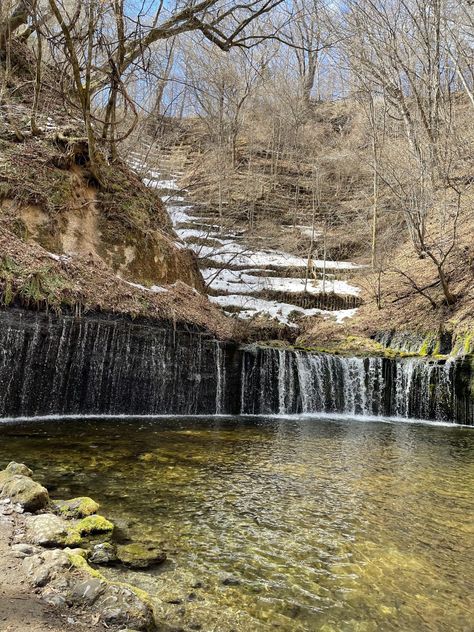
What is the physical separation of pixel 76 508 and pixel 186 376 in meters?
6.69

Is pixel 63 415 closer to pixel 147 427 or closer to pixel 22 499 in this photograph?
pixel 147 427

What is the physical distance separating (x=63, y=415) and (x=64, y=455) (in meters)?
3.16

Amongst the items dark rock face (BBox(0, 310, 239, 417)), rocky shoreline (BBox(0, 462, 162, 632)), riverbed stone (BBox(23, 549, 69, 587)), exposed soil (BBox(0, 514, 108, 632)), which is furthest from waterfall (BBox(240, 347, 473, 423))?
exposed soil (BBox(0, 514, 108, 632))

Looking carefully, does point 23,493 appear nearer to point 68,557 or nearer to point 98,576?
point 68,557

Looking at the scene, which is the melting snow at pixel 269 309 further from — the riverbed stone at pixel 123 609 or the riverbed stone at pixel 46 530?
the riverbed stone at pixel 123 609

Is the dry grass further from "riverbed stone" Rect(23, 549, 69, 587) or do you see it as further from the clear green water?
"riverbed stone" Rect(23, 549, 69, 587)

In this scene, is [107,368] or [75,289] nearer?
[75,289]

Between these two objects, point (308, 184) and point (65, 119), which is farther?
point (308, 184)

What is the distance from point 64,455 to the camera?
5020 millimetres

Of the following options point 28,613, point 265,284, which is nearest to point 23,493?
point 28,613

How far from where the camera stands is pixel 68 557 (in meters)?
2.36

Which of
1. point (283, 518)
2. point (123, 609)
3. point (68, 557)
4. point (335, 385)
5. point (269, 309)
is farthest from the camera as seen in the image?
point (269, 309)

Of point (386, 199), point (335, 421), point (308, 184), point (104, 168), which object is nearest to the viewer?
point (335, 421)

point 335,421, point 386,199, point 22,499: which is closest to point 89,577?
point 22,499
